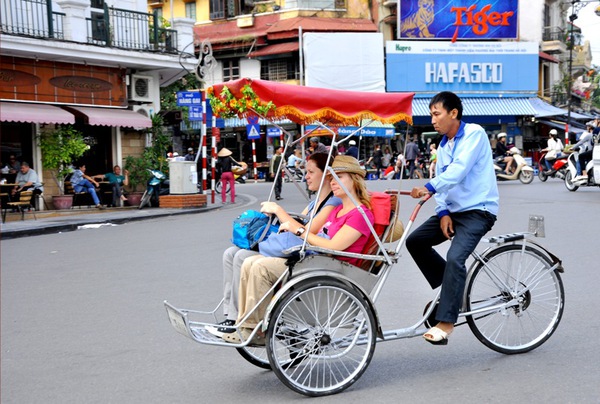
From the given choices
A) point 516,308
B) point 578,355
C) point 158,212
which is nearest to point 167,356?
point 516,308

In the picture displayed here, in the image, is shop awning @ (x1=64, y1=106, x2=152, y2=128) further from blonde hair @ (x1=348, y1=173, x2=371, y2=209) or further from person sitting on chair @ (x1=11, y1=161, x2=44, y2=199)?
blonde hair @ (x1=348, y1=173, x2=371, y2=209)

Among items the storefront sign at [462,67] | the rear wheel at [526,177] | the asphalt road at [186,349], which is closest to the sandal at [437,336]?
the asphalt road at [186,349]

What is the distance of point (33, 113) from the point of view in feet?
60.6

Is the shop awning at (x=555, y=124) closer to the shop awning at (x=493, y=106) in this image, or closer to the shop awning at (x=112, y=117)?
the shop awning at (x=493, y=106)

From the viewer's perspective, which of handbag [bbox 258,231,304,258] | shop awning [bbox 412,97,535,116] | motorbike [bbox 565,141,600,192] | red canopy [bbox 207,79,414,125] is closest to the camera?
handbag [bbox 258,231,304,258]

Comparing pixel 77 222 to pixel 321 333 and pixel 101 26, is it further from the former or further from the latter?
pixel 321 333

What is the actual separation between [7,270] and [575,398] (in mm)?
7947

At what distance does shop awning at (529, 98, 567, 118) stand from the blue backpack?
1538 inches

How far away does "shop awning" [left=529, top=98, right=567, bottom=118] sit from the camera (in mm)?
41791

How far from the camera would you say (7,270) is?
9.83 meters

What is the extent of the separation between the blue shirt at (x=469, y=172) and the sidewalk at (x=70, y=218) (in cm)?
1120

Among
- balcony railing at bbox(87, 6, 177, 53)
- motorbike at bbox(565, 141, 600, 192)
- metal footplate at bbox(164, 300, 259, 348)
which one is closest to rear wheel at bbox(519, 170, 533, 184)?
motorbike at bbox(565, 141, 600, 192)

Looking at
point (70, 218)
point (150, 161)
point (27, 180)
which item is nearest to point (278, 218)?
point (70, 218)

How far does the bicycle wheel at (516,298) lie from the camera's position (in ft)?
16.3
